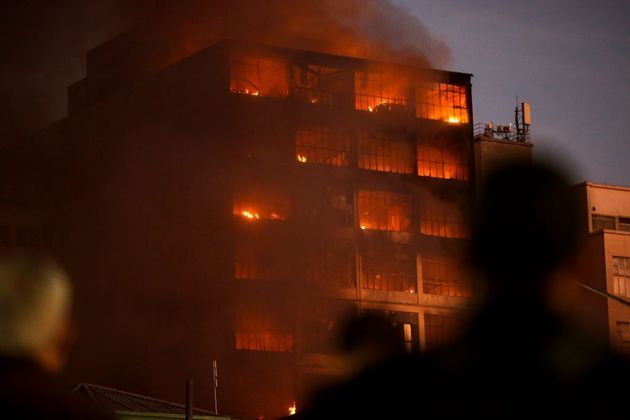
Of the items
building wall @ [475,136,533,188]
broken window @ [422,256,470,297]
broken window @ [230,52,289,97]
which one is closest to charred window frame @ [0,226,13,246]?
broken window @ [230,52,289,97]

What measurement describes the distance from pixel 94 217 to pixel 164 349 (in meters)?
12.5

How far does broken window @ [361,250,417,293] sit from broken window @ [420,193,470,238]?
2.41m

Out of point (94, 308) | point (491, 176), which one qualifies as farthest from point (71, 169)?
point (491, 176)

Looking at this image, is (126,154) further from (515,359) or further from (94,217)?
(515,359)

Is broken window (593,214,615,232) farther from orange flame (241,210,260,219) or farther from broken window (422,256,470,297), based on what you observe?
orange flame (241,210,260,219)

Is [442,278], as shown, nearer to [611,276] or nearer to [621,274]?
[611,276]

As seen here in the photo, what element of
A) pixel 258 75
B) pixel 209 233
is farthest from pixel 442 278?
pixel 258 75

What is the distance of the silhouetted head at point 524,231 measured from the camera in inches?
2943

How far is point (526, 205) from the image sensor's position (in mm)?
77062

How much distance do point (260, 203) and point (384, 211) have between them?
358 inches

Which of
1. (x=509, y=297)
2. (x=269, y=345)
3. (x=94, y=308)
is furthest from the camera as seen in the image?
(x=509, y=297)

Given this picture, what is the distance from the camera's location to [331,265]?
6675 centimetres

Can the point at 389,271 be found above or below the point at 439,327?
above

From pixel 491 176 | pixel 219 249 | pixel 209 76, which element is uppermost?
pixel 209 76
